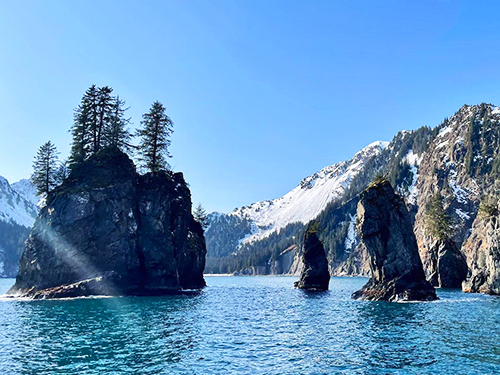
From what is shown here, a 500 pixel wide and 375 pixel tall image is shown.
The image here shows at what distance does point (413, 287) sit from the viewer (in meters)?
71.6

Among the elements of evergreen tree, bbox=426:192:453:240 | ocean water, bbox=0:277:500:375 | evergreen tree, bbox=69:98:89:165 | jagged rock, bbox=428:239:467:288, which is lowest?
ocean water, bbox=0:277:500:375

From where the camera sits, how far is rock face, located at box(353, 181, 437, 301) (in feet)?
236

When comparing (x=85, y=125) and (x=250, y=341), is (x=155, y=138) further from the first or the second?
(x=250, y=341)

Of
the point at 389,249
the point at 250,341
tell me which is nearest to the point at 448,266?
the point at 389,249

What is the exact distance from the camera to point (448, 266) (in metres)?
116

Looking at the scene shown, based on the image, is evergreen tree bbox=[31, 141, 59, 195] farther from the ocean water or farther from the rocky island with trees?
the ocean water

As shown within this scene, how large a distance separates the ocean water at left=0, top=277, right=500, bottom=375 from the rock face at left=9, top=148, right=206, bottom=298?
2302 cm

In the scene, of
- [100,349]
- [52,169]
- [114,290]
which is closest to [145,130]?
[52,169]

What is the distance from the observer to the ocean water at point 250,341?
88.8 ft

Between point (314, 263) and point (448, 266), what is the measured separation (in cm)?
4030

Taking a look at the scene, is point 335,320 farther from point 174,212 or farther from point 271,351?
point 174,212

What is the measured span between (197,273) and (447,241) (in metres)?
71.1

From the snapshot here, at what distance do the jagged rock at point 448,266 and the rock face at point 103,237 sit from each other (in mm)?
73339

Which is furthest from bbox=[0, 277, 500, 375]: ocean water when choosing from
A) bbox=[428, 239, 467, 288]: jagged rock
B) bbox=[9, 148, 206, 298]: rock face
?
bbox=[428, 239, 467, 288]: jagged rock
